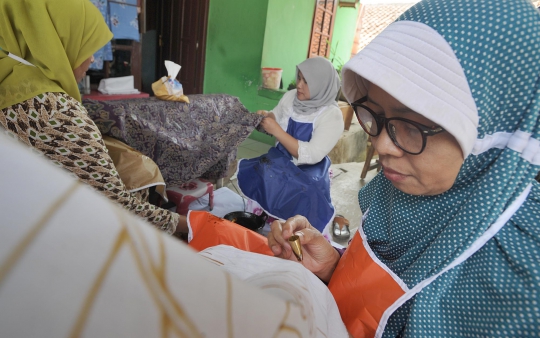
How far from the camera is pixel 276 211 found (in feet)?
6.19

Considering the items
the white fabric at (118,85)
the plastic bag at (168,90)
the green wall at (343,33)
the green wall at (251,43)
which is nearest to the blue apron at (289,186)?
the plastic bag at (168,90)

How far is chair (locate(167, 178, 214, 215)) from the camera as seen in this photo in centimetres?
231

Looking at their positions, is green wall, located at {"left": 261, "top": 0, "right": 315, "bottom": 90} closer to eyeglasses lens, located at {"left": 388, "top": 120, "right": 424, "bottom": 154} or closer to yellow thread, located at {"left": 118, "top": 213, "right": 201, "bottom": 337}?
eyeglasses lens, located at {"left": 388, "top": 120, "right": 424, "bottom": 154}

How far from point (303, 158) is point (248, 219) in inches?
21.2

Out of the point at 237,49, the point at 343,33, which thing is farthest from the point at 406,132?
the point at 343,33

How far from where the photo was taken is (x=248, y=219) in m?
2.00

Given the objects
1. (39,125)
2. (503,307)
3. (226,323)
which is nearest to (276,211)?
(39,125)

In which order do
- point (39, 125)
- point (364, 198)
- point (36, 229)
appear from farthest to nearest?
1. point (39, 125)
2. point (364, 198)
3. point (36, 229)

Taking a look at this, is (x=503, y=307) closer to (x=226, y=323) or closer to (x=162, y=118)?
(x=226, y=323)

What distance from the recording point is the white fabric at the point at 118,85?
10.2ft

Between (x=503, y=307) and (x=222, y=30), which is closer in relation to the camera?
(x=503, y=307)

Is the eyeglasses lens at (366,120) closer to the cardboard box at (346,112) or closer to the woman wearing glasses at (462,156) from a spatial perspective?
the woman wearing glasses at (462,156)

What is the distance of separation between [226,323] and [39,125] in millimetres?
1253

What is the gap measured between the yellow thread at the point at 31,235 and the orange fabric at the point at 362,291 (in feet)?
2.13
